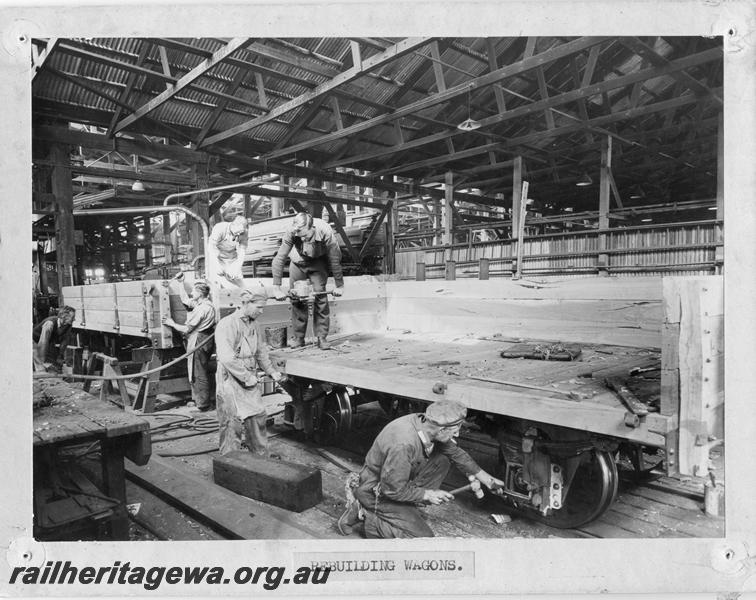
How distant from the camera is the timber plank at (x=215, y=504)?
9.42ft

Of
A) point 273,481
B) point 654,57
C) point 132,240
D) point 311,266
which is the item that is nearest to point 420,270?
point 311,266

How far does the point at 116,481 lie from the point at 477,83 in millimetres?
5908

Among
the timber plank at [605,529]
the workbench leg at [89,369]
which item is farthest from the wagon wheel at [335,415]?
the workbench leg at [89,369]

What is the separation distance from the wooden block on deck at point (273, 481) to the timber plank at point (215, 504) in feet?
0.35

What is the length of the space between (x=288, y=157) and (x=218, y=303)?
198 inches

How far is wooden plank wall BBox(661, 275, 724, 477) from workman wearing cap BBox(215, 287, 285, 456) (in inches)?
115

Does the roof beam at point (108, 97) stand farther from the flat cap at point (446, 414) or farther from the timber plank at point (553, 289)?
the flat cap at point (446, 414)

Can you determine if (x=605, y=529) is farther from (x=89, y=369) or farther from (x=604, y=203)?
(x=604, y=203)

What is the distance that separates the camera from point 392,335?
5023 millimetres

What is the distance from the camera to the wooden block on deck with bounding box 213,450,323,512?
327 cm

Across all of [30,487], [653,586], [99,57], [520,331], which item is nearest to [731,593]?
[653,586]

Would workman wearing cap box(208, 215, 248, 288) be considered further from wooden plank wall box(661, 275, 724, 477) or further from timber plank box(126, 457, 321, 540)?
wooden plank wall box(661, 275, 724, 477)

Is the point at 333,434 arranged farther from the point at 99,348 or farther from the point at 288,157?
the point at 288,157

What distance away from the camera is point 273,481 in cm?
333
